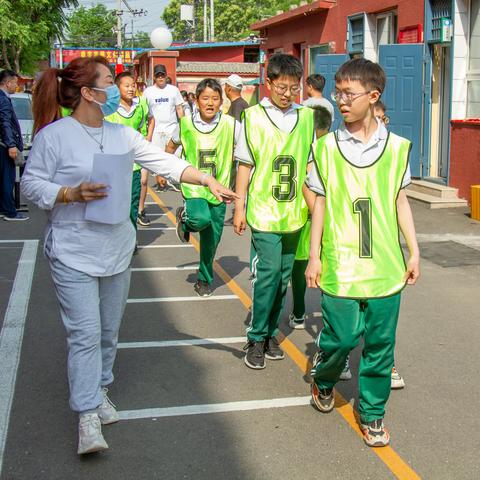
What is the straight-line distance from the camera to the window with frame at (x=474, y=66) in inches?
509

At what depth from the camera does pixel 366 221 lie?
4.13 meters

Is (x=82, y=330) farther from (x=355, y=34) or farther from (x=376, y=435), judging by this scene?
(x=355, y=34)

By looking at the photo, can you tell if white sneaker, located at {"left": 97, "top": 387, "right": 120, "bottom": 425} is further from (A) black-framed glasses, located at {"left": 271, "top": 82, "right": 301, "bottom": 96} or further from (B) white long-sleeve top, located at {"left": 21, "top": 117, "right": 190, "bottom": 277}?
(A) black-framed glasses, located at {"left": 271, "top": 82, "right": 301, "bottom": 96}

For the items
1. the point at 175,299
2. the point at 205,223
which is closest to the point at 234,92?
the point at 205,223

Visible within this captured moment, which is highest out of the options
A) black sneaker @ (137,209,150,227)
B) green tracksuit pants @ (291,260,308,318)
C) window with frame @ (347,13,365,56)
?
window with frame @ (347,13,365,56)

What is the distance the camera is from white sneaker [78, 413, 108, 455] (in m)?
4.08

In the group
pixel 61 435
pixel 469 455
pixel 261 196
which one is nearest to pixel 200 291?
pixel 261 196

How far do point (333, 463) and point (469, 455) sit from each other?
718 mm

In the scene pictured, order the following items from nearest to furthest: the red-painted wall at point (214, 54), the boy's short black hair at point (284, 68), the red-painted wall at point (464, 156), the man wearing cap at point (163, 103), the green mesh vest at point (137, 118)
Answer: the boy's short black hair at point (284, 68) < the green mesh vest at point (137, 118) < the red-painted wall at point (464, 156) < the man wearing cap at point (163, 103) < the red-painted wall at point (214, 54)

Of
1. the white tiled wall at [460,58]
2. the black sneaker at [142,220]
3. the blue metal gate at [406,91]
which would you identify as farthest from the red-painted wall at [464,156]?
the black sneaker at [142,220]

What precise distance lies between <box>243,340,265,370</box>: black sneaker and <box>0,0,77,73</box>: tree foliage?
2571 centimetres

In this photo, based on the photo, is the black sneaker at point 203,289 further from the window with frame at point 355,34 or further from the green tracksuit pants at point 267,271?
the window with frame at point 355,34

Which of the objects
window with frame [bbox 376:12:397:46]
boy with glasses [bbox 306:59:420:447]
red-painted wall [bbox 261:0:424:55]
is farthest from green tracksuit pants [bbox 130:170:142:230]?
window with frame [bbox 376:12:397:46]

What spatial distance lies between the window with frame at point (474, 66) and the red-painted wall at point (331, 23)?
1.42 m
